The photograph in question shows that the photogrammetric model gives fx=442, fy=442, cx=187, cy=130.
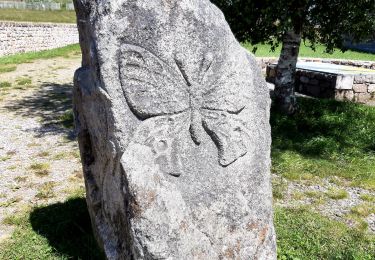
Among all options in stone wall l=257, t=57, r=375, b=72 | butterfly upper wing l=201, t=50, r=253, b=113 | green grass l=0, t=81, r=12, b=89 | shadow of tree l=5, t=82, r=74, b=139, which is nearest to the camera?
butterfly upper wing l=201, t=50, r=253, b=113

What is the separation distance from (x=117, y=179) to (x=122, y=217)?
0.83ft

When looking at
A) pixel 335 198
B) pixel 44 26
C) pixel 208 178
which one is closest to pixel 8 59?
pixel 44 26

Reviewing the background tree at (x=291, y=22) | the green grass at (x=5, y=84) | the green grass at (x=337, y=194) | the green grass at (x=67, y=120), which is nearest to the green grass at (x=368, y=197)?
the green grass at (x=337, y=194)

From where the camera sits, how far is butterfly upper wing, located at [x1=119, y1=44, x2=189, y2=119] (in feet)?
8.48

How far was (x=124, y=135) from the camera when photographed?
101 inches

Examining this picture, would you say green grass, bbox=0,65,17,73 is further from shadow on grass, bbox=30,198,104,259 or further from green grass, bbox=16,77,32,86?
shadow on grass, bbox=30,198,104,259

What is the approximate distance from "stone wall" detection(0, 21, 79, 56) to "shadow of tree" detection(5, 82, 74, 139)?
27.0 ft

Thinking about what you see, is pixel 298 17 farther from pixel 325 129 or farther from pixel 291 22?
pixel 325 129

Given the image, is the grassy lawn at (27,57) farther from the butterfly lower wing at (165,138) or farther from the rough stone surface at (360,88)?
the butterfly lower wing at (165,138)

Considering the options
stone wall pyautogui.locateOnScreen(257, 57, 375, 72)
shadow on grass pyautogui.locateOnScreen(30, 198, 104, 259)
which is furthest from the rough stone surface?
shadow on grass pyautogui.locateOnScreen(30, 198, 104, 259)

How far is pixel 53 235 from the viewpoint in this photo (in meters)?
4.01

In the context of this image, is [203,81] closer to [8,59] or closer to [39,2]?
[8,59]

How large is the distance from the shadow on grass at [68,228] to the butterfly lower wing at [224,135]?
1434mm

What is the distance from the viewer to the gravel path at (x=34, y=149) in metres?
4.99
